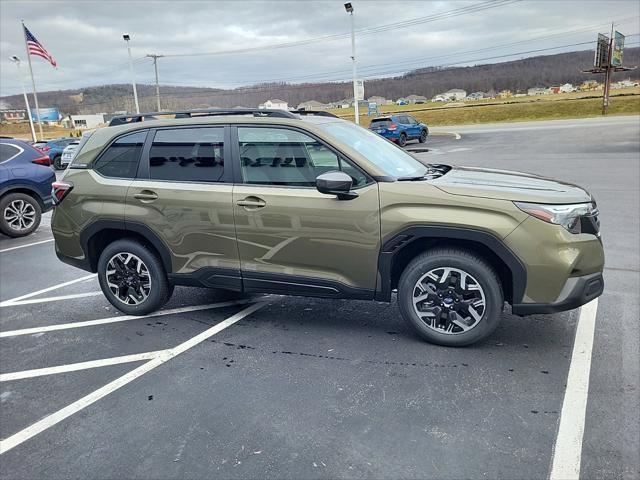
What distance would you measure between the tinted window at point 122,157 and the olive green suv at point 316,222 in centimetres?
1

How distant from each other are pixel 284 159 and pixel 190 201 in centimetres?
92

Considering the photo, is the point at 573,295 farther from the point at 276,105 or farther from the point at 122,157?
the point at 276,105

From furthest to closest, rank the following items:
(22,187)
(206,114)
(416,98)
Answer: (416,98), (22,187), (206,114)

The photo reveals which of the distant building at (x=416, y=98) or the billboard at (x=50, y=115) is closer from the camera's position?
the billboard at (x=50, y=115)

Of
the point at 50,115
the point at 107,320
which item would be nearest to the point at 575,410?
the point at 107,320

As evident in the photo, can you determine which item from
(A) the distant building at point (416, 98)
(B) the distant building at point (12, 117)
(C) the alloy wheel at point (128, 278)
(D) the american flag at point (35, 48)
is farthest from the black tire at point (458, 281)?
(B) the distant building at point (12, 117)

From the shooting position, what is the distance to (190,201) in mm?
4355

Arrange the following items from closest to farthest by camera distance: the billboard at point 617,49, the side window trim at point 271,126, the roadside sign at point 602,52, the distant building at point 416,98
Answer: the side window trim at point 271,126 → the roadside sign at point 602,52 → the billboard at point 617,49 → the distant building at point 416,98

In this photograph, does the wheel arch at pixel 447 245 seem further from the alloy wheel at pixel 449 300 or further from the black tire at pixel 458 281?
the alloy wheel at pixel 449 300

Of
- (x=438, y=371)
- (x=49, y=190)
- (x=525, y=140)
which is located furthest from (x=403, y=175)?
(x=525, y=140)

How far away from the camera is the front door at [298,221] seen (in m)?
3.89

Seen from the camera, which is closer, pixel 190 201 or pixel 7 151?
pixel 190 201

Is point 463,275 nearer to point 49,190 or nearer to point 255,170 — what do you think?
point 255,170

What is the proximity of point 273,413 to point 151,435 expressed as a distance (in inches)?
28.6
